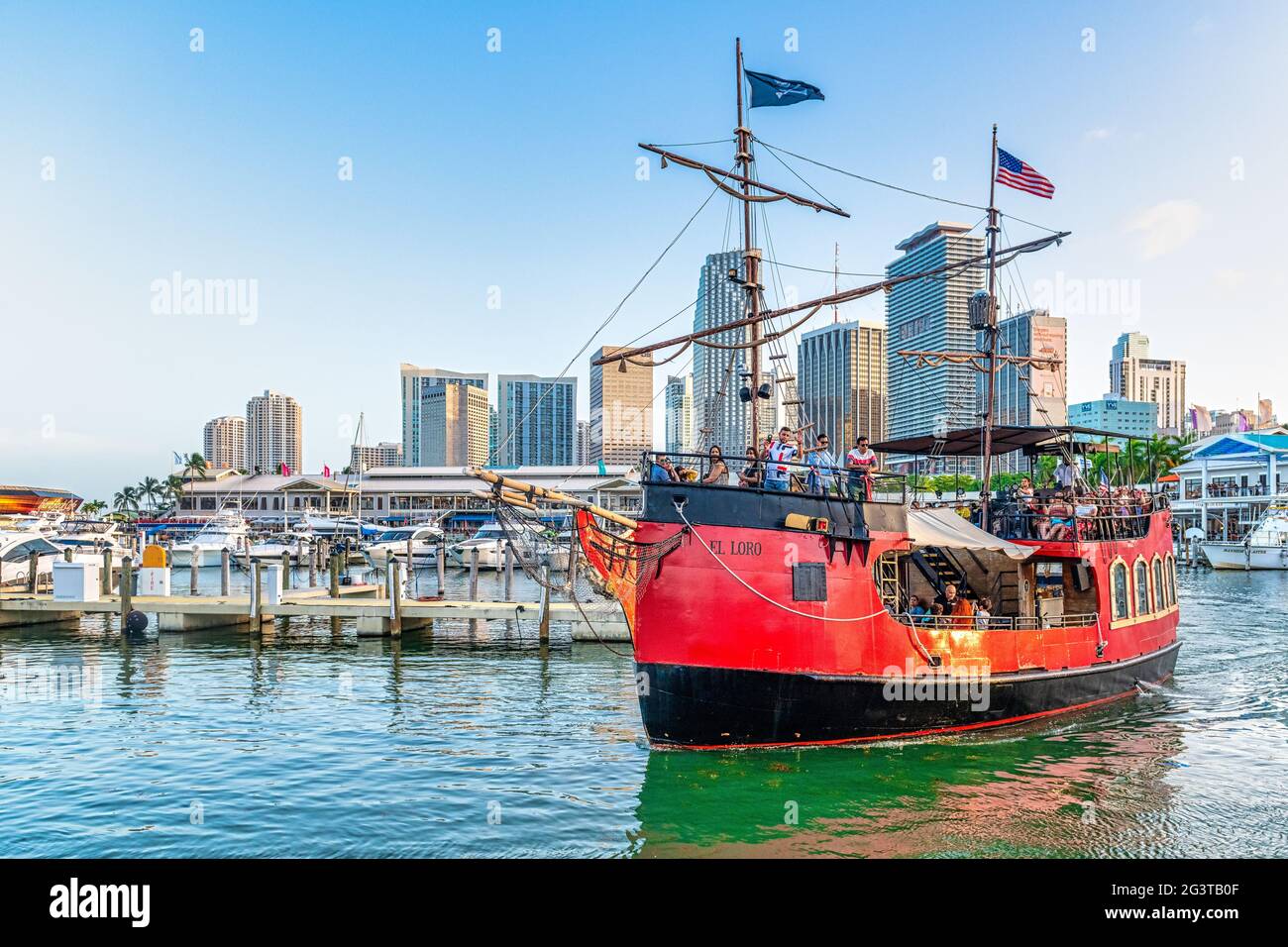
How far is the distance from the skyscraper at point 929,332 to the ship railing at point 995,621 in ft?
90.5

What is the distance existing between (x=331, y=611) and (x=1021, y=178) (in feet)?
75.2

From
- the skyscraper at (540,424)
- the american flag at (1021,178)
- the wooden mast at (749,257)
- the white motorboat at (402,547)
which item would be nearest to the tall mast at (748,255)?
the wooden mast at (749,257)

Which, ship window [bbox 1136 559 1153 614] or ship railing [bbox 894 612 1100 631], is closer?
ship railing [bbox 894 612 1100 631]

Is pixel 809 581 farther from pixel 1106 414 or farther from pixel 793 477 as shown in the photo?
pixel 1106 414

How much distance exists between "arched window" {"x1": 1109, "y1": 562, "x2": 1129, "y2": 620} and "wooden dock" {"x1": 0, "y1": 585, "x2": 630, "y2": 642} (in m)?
13.7

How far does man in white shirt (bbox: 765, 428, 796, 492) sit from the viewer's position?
49.4 feet

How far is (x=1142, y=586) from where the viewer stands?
20.7 meters

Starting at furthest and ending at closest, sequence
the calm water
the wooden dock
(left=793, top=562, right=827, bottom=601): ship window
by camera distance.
Result: the wooden dock < (left=793, top=562, right=827, bottom=601): ship window < the calm water

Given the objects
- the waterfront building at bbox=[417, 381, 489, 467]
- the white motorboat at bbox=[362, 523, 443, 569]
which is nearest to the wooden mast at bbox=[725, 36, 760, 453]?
the white motorboat at bbox=[362, 523, 443, 569]

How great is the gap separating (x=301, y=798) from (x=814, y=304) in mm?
13474

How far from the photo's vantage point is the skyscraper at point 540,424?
180 meters

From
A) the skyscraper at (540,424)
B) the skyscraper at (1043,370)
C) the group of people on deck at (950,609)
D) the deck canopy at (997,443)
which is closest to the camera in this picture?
the group of people on deck at (950,609)

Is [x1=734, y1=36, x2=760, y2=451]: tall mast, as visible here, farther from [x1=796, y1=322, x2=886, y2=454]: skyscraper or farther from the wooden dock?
[x1=796, y1=322, x2=886, y2=454]: skyscraper

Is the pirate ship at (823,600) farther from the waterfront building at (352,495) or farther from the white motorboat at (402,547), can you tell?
the waterfront building at (352,495)
